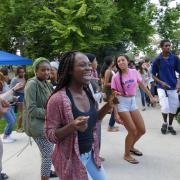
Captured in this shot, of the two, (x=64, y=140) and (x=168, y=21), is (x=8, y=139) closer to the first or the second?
(x=64, y=140)

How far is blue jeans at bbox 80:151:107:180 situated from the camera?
289cm

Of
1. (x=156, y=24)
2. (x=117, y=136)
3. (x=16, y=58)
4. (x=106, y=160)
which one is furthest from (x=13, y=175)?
(x=156, y=24)

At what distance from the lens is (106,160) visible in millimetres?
6039

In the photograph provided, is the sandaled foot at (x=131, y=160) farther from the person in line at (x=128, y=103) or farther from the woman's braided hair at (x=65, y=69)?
the woman's braided hair at (x=65, y=69)

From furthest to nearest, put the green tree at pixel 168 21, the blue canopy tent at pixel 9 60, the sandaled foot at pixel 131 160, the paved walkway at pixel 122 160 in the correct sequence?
1. the green tree at pixel 168 21
2. the blue canopy tent at pixel 9 60
3. the sandaled foot at pixel 131 160
4. the paved walkway at pixel 122 160

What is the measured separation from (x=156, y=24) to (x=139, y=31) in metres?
3.05

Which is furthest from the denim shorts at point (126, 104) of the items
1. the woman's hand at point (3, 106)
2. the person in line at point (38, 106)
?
the woman's hand at point (3, 106)

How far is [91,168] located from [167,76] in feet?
16.2

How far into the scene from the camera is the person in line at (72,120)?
273 cm

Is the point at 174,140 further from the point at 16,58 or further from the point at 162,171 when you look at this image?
the point at 16,58

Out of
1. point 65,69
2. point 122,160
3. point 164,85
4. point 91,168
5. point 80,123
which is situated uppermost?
point 65,69

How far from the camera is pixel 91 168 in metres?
2.96

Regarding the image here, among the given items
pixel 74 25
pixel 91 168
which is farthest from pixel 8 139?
pixel 74 25

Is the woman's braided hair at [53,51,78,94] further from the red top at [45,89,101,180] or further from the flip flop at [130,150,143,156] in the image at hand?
the flip flop at [130,150,143,156]
